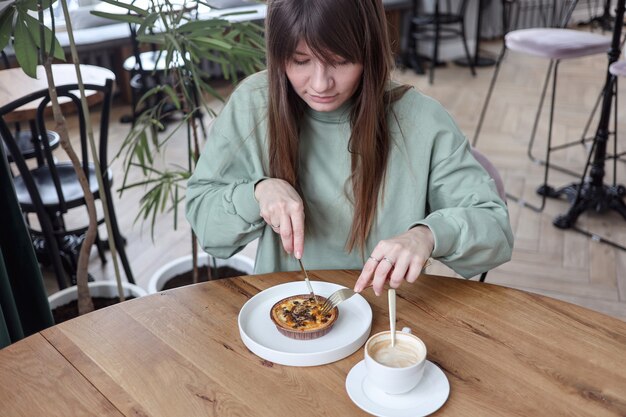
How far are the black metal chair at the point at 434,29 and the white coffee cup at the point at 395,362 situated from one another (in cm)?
459

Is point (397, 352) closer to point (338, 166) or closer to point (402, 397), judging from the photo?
point (402, 397)

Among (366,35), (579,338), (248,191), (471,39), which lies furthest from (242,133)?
(471,39)

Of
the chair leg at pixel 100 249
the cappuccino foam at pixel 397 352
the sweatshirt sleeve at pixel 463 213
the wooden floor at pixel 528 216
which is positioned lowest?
the wooden floor at pixel 528 216

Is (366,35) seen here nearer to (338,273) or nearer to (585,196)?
(338,273)

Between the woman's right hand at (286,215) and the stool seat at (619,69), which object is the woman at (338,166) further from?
the stool seat at (619,69)

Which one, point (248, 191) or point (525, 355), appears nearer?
point (525, 355)

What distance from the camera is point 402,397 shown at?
88 cm

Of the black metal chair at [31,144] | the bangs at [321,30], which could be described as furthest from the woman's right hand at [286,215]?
the black metal chair at [31,144]

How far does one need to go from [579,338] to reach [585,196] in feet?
7.45

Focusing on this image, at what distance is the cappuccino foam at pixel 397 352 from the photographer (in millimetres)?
880

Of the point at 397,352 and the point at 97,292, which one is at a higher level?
the point at 397,352

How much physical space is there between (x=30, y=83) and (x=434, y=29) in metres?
3.61

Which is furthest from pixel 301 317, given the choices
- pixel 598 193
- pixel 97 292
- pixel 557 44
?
pixel 598 193

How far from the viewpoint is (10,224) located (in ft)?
5.31
